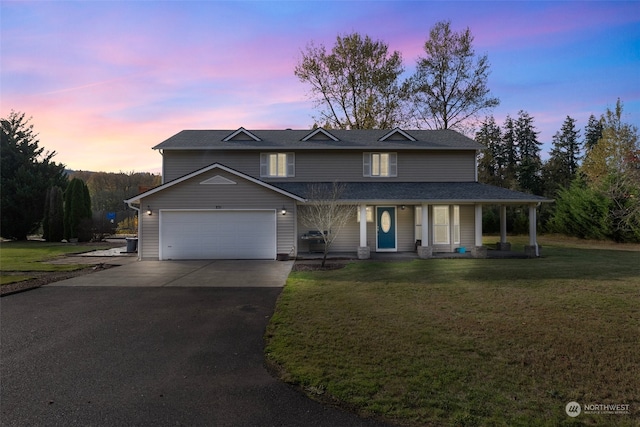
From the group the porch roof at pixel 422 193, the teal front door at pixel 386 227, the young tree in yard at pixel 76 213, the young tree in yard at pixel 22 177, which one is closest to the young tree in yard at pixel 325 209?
the porch roof at pixel 422 193

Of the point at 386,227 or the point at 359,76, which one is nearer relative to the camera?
the point at 386,227

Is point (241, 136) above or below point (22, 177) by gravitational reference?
above

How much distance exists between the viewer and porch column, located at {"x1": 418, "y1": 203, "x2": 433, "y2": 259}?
14.8 metres

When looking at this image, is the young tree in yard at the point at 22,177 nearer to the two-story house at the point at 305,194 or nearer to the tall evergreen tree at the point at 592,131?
the two-story house at the point at 305,194

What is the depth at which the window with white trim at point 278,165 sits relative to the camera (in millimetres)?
18297

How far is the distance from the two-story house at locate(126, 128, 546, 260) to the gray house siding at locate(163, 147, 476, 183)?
0.05 meters

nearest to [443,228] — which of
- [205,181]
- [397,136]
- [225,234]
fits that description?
[397,136]

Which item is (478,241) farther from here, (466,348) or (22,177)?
(22,177)

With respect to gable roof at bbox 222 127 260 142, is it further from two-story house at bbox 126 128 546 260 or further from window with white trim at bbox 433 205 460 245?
window with white trim at bbox 433 205 460 245

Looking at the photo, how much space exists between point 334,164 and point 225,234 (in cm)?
687

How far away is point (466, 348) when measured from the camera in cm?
475

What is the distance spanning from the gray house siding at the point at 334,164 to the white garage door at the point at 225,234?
3.60 metres

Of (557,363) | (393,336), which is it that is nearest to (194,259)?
(393,336)

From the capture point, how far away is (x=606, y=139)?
2888cm
